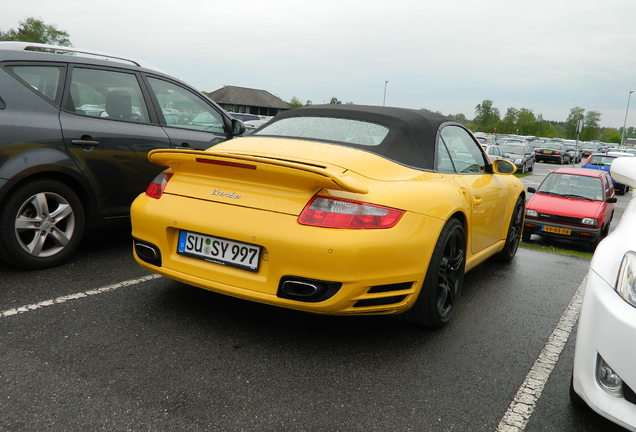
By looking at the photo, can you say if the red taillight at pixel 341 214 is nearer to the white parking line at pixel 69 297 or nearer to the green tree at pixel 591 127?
the white parking line at pixel 69 297

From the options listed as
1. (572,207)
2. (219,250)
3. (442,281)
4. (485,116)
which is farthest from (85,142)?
(485,116)

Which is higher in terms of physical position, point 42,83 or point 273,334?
point 42,83

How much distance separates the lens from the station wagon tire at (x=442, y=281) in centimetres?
321

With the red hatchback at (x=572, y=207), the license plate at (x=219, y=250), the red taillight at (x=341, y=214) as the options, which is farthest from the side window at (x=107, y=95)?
the red hatchback at (x=572, y=207)

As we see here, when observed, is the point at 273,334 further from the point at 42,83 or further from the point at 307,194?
the point at 42,83

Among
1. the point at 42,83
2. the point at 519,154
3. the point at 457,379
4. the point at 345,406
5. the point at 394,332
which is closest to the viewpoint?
the point at 345,406

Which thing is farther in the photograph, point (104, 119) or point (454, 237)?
point (104, 119)

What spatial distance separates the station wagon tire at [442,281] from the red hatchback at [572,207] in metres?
7.72

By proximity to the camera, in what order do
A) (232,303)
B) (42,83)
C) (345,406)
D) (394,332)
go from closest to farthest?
(345,406) → (394,332) → (232,303) → (42,83)

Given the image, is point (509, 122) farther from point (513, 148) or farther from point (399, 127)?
point (399, 127)

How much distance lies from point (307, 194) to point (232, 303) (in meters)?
1.24

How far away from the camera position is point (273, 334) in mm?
3236

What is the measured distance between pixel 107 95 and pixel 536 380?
4.07 meters

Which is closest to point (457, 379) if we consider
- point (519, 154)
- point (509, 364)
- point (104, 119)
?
point (509, 364)
